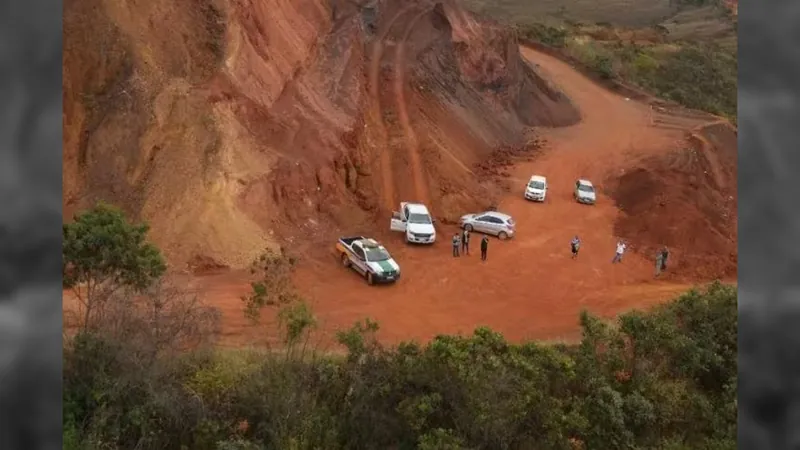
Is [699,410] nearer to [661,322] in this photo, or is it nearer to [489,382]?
[661,322]

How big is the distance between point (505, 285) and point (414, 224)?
4.60m

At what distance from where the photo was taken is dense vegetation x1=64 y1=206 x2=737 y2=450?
13.4m

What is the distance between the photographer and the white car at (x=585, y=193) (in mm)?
34969

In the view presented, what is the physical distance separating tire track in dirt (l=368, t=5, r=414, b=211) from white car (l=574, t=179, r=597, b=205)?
994 cm

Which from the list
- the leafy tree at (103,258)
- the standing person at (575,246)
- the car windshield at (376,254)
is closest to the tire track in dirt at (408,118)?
the car windshield at (376,254)

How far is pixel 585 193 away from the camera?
35.2m

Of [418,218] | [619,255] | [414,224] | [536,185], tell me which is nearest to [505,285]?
[414,224]

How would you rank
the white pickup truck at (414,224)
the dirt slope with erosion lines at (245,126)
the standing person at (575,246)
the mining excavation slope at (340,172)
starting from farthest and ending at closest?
the standing person at (575,246), the white pickup truck at (414,224), the dirt slope with erosion lines at (245,126), the mining excavation slope at (340,172)

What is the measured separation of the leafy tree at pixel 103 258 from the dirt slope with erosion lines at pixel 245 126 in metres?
8.19

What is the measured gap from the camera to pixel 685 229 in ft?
103

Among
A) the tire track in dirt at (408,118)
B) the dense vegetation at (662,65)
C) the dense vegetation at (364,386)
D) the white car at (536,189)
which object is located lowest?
the dense vegetation at (364,386)

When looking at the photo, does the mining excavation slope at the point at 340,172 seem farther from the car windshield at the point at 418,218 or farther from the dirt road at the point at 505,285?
the car windshield at the point at 418,218

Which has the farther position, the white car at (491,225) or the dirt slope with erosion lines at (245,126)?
the white car at (491,225)

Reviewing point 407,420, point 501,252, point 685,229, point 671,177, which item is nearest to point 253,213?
point 501,252
